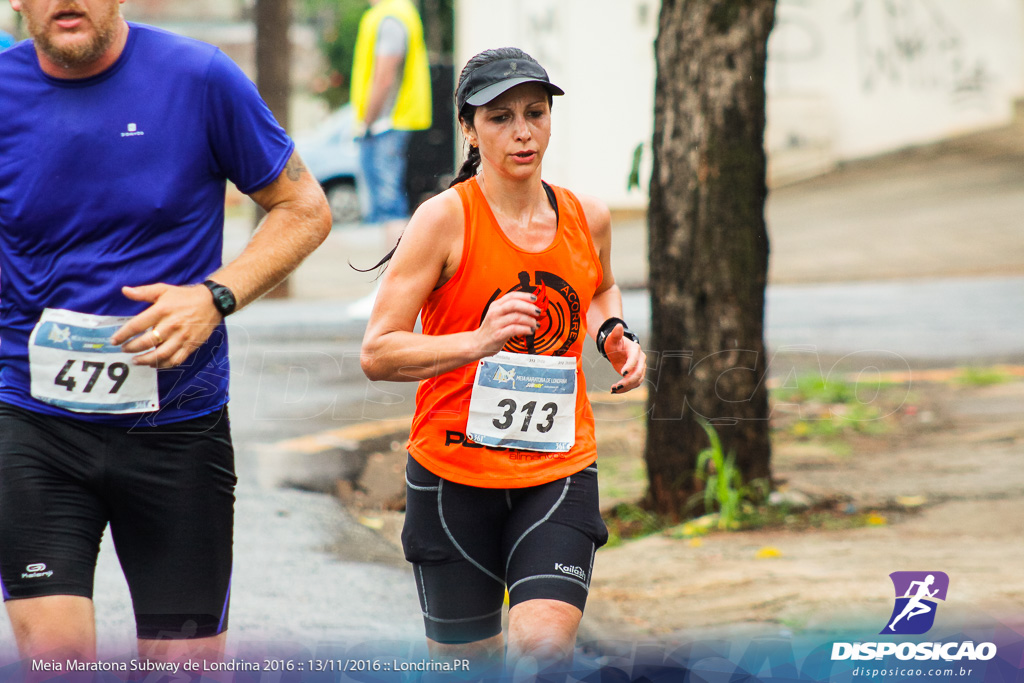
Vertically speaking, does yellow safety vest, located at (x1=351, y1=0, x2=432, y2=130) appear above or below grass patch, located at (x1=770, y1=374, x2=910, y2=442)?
above

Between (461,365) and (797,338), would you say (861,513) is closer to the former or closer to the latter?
(461,365)

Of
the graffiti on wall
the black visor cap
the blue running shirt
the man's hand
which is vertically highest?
the graffiti on wall

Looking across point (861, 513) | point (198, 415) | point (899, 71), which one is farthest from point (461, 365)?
point (899, 71)

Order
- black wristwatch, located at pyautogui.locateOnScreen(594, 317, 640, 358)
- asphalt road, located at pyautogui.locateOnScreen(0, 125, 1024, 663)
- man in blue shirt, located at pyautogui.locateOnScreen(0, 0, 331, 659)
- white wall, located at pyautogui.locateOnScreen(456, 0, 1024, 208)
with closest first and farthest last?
man in blue shirt, located at pyautogui.locateOnScreen(0, 0, 331, 659) < black wristwatch, located at pyautogui.locateOnScreen(594, 317, 640, 358) < asphalt road, located at pyautogui.locateOnScreen(0, 125, 1024, 663) < white wall, located at pyautogui.locateOnScreen(456, 0, 1024, 208)

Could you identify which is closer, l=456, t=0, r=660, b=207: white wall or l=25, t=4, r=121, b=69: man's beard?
l=25, t=4, r=121, b=69: man's beard

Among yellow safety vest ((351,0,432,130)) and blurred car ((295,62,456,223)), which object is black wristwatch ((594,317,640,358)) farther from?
blurred car ((295,62,456,223))

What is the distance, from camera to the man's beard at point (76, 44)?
9.48ft

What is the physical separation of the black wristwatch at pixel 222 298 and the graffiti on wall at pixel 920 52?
816 inches

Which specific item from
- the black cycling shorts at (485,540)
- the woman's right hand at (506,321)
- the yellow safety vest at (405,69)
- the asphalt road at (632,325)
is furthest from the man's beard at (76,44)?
the yellow safety vest at (405,69)

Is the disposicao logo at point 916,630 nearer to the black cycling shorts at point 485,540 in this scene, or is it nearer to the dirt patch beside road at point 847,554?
the dirt patch beside road at point 847,554

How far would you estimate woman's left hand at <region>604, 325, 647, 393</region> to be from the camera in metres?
3.13

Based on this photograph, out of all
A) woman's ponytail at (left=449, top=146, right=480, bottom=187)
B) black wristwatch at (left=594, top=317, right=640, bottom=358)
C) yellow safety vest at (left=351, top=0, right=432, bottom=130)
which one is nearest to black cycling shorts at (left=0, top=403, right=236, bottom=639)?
woman's ponytail at (left=449, top=146, right=480, bottom=187)

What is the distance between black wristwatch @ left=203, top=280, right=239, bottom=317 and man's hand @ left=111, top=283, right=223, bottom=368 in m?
0.05

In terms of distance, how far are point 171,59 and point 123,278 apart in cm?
58
